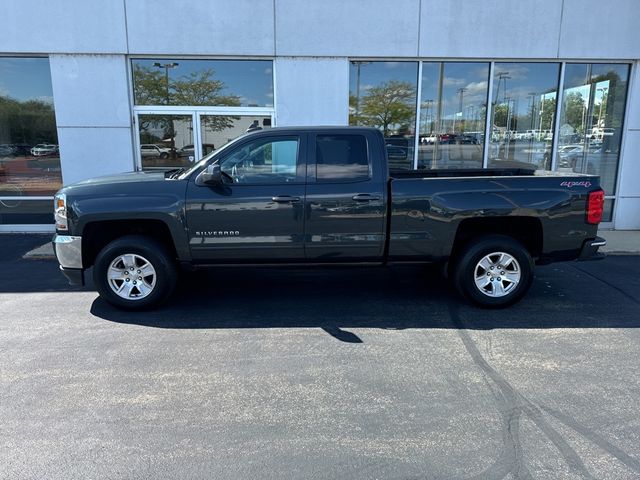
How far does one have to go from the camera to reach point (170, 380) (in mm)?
3652

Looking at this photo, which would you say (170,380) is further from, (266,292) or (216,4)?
(216,4)

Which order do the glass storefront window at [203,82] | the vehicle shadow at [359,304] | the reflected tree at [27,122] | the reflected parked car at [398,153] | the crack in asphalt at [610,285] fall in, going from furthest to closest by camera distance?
the reflected parked car at [398,153] → the reflected tree at [27,122] → the glass storefront window at [203,82] → the crack in asphalt at [610,285] → the vehicle shadow at [359,304]

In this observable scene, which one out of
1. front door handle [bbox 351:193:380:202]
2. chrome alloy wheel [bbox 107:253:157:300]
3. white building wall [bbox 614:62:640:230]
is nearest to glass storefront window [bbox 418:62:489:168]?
white building wall [bbox 614:62:640:230]

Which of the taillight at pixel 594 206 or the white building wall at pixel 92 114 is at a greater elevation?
the white building wall at pixel 92 114

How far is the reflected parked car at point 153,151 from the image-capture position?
927cm

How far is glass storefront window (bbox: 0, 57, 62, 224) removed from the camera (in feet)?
30.0

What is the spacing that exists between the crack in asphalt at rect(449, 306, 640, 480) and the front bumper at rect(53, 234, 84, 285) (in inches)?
162

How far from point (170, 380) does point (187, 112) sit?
6.70m

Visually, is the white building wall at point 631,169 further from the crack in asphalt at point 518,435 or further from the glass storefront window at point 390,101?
the crack in asphalt at point 518,435

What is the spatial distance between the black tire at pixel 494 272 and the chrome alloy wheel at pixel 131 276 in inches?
132

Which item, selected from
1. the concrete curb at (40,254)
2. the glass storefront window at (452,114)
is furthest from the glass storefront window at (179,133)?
the glass storefront window at (452,114)

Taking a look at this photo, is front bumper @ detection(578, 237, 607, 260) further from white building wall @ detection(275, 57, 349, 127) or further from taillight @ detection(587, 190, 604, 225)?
white building wall @ detection(275, 57, 349, 127)

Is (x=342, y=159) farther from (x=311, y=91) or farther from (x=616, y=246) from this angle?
(x=616, y=246)

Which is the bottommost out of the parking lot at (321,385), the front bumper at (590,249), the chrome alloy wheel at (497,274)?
the parking lot at (321,385)
